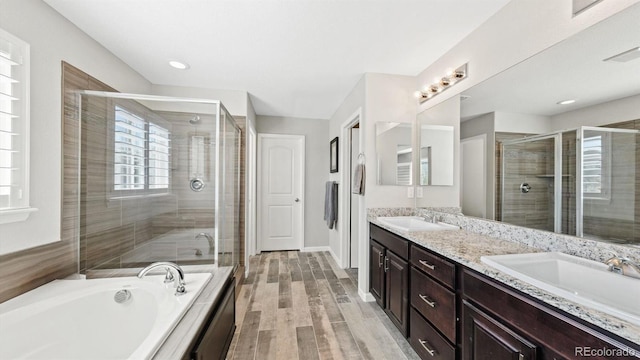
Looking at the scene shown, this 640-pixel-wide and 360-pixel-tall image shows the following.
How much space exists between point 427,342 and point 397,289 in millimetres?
423

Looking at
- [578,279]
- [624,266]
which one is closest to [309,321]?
[578,279]

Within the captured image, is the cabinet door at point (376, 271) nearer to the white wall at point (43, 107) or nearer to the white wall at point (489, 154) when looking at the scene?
the white wall at point (489, 154)

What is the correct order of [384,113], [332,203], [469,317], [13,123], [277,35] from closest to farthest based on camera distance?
[469,317] < [13,123] < [277,35] < [384,113] < [332,203]

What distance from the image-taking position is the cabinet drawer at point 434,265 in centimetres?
129

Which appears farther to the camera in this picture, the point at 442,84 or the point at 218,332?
the point at 442,84

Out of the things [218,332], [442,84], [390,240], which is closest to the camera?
[218,332]

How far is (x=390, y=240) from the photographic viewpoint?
1976 millimetres

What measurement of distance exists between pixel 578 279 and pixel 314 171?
3.39 m

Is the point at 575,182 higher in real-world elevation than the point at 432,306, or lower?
higher

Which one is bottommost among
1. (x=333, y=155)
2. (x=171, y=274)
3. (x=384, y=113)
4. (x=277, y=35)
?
(x=171, y=274)

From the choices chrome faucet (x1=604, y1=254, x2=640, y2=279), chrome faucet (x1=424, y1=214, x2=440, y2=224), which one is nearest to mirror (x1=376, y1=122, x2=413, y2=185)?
chrome faucet (x1=424, y1=214, x2=440, y2=224)

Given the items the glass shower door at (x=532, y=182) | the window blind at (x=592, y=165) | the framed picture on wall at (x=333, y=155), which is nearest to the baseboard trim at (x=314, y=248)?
the framed picture on wall at (x=333, y=155)

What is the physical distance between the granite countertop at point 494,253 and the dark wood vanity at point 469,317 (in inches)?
1.5

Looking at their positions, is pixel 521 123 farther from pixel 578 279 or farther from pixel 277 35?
pixel 277 35
